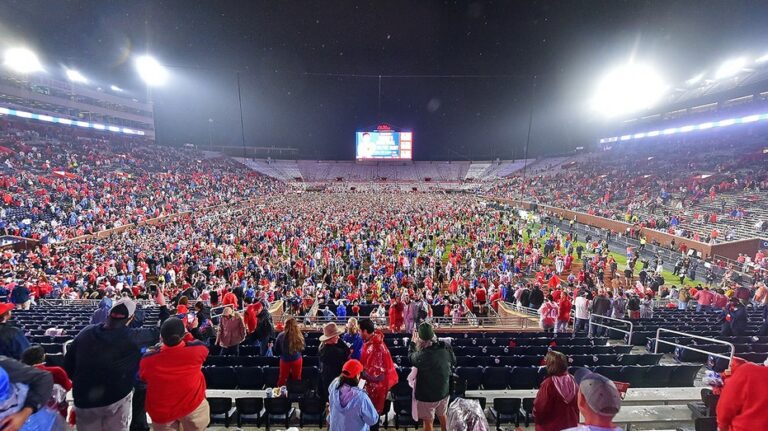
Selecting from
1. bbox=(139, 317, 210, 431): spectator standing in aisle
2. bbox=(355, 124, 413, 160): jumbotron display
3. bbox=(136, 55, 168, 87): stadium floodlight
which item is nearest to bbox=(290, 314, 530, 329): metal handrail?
bbox=(139, 317, 210, 431): spectator standing in aisle

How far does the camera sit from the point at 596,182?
1698 inches

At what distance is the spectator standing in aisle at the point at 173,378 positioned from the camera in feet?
10.3

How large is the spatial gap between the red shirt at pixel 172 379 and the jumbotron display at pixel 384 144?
64.6 meters

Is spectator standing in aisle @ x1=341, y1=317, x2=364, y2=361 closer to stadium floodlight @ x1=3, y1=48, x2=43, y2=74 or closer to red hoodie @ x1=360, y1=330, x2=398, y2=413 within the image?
red hoodie @ x1=360, y1=330, x2=398, y2=413

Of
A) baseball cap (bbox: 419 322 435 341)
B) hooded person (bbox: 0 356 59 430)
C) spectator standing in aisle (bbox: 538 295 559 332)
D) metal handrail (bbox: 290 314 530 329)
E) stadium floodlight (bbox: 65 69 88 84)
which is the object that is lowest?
metal handrail (bbox: 290 314 530 329)

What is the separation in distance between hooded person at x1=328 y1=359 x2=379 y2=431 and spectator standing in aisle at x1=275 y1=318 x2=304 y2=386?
5.54ft

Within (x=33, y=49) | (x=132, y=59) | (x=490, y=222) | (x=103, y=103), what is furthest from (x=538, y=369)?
(x=103, y=103)

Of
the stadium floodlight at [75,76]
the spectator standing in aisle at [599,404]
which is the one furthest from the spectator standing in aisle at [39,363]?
the stadium floodlight at [75,76]

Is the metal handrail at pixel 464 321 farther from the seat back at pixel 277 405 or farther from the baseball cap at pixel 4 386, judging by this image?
the baseball cap at pixel 4 386

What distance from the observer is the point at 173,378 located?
316 centimetres

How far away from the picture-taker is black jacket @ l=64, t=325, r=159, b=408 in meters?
3.08

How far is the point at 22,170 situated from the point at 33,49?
25598mm

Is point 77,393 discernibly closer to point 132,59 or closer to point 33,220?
point 33,220

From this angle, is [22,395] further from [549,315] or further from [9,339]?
[549,315]
